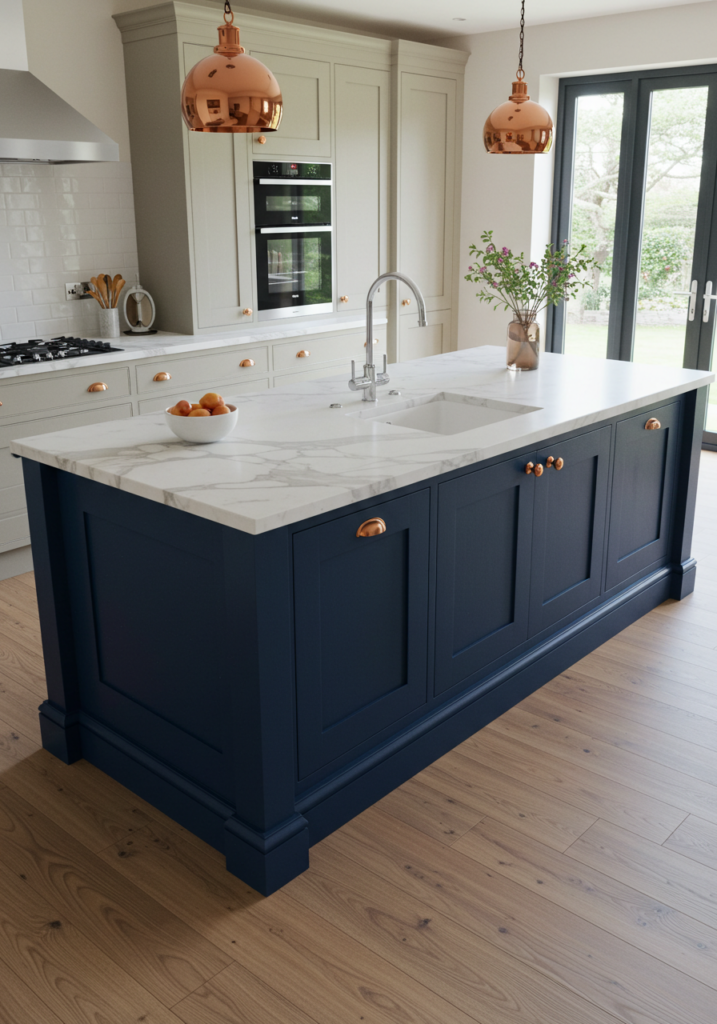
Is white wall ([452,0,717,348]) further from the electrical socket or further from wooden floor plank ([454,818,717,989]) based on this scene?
wooden floor plank ([454,818,717,989])

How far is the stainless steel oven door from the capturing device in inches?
196

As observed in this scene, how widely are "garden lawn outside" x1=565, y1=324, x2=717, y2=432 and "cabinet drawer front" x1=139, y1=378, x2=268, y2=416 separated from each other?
258 cm

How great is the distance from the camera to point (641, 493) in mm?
3381

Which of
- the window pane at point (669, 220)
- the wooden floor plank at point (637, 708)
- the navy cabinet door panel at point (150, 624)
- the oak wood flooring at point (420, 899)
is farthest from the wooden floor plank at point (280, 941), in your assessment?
the window pane at point (669, 220)

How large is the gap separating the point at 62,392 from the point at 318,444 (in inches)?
77.7

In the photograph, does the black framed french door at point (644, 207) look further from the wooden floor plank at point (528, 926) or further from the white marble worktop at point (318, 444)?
the wooden floor plank at point (528, 926)

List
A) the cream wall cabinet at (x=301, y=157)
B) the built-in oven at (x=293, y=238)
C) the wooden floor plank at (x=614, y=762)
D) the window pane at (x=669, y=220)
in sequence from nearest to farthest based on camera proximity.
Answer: the wooden floor plank at (x=614, y=762) → the cream wall cabinet at (x=301, y=157) → the built-in oven at (x=293, y=238) → the window pane at (x=669, y=220)

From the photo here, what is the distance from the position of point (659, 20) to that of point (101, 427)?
176 inches

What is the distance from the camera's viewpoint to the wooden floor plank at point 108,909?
1.86m

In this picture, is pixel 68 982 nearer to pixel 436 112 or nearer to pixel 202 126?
pixel 202 126

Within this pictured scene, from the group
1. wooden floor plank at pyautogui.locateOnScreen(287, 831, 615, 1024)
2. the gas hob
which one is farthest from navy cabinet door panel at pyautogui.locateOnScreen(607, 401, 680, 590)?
the gas hob

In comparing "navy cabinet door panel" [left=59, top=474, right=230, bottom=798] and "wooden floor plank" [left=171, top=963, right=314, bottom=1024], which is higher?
"navy cabinet door panel" [left=59, top=474, right=230, bottom=798]

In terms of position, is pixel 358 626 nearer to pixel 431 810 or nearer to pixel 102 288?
pixel 431 810

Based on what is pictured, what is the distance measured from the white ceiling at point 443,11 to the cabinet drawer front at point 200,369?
200 centimetres
